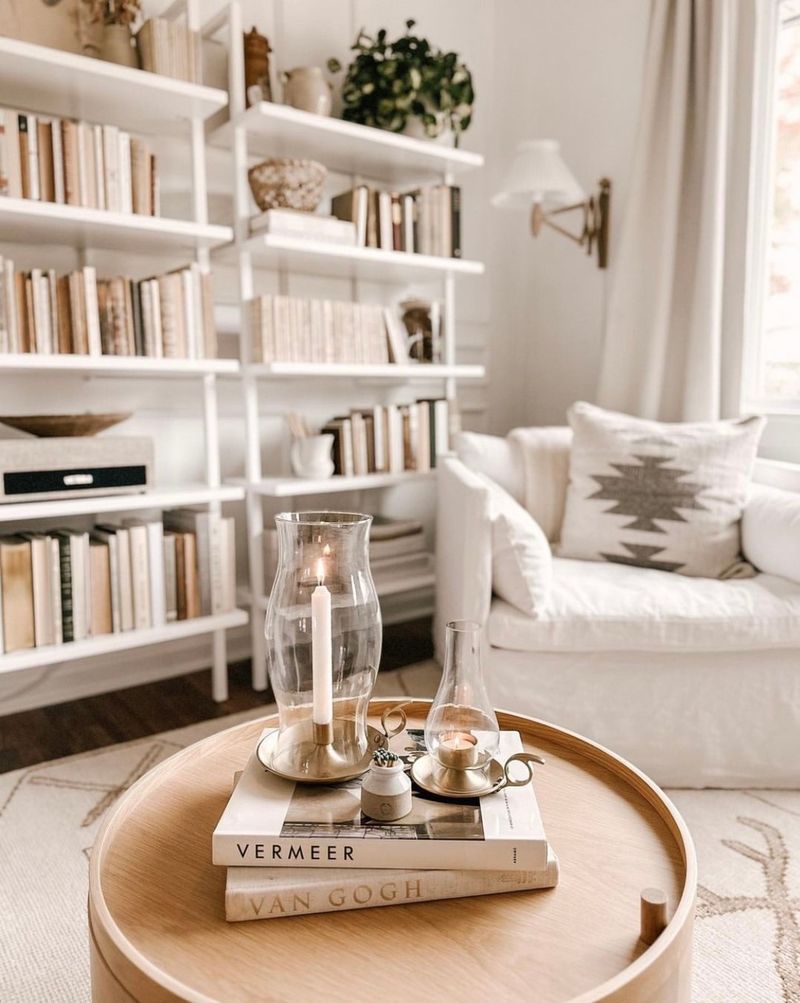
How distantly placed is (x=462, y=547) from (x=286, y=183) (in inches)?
45.9

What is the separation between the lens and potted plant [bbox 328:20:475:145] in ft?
7.84

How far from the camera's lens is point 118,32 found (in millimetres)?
1990

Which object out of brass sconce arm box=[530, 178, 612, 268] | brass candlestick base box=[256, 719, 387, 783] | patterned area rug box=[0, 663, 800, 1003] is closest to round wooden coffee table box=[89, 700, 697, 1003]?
brass candlestick base box=[256, 719, 387, 783]

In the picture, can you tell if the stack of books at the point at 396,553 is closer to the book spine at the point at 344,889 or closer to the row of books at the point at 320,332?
the row of books at the point at 320,332

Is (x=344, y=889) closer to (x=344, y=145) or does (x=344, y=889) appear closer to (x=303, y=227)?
(x=303, y=227)

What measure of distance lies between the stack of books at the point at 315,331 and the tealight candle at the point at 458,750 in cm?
155

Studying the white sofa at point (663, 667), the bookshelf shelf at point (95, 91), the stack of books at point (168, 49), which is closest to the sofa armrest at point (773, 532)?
the white sofa at point (663, 667)

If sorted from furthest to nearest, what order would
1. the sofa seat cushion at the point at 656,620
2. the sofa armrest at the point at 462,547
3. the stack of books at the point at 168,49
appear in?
the stack of books at the point at 168,49
the sofa armrest at the point at 462,547
the sofa seat cushion at the point at 656,620

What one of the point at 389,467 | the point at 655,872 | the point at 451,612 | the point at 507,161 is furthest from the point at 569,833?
the point at 507,161

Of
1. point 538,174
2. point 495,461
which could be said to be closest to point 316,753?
point 495,461

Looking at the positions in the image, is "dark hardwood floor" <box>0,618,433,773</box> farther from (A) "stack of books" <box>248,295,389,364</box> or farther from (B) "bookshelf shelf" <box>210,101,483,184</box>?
(B) "bookshelf shelf" <box>210,101,483,184</box>

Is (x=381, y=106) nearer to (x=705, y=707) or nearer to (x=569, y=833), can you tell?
(x=705, y=707)

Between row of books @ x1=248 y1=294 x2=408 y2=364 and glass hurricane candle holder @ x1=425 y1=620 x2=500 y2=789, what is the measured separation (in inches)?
59.7

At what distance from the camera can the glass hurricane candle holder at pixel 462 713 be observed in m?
0.87
